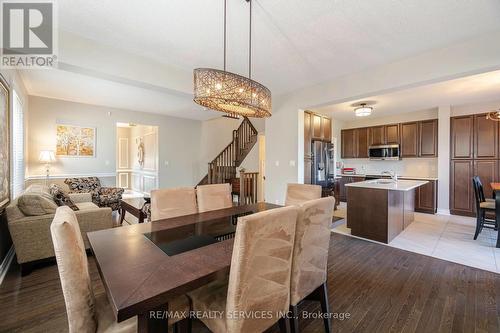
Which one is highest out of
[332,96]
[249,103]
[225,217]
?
[332,96]

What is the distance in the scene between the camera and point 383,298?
2012mm

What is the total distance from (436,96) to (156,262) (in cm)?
564

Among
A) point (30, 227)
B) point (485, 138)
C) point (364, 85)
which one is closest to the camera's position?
point (30, 227)

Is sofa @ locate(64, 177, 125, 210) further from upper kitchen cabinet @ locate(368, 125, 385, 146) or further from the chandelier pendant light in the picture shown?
upper kitchen cabinet @ locate(368, 125, 385, 146)

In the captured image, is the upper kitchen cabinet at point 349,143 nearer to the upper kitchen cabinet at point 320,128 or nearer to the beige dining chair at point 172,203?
the upper kitchen cabinet at point 320,128

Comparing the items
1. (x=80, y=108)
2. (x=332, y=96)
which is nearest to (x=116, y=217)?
(x=80, y=108)

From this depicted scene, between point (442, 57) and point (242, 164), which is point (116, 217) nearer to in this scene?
point (242, 164)

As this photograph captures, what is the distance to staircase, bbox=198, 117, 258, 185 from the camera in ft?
23.4

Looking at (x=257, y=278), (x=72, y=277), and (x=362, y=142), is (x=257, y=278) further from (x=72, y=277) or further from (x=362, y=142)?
(x=362, y=142)

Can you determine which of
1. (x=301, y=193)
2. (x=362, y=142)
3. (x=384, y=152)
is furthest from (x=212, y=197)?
(x=362, y=142)

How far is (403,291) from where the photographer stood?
6.96 ft

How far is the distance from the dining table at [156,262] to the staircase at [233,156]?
5.24m

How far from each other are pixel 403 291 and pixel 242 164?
18.0 feet

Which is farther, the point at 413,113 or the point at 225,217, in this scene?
the point at 413,113
